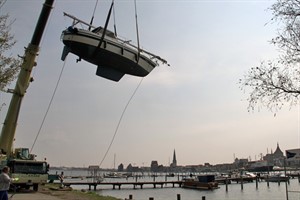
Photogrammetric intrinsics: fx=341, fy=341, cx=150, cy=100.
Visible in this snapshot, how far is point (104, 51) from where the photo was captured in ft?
63.8

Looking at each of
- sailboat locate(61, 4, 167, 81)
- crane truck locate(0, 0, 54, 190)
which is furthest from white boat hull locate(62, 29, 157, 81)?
crane truck locate(0, 0, 54, 190)

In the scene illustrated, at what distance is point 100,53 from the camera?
765 inches

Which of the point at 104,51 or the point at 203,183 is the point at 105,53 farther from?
the point at 203,183

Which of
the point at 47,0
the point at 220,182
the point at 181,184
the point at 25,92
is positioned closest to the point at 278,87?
the point at 47,0

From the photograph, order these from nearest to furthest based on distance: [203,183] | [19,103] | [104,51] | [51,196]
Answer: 1. [104,51]
2. [19,103]
3. [51,196]
4. [203,183]

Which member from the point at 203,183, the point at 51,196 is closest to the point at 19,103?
the point at 51,196

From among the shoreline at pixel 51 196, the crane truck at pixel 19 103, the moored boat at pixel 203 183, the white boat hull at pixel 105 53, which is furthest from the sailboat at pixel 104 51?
the moored boat at pixel 203 183

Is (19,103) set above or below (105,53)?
below

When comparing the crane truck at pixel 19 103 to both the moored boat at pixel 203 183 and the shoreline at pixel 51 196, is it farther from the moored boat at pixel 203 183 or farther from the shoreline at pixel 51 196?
the moored boat at pixel 203 183

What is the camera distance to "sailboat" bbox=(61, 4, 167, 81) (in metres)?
19.1

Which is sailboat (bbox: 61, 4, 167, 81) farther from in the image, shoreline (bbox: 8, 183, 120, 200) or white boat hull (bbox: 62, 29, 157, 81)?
shoreline (bbox: 8, 183, 120, 200)

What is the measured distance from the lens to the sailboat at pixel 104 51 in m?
19.1

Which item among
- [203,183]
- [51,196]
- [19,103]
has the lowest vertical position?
[203,183]

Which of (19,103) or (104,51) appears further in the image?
(19,103)
